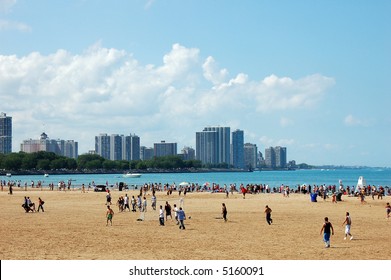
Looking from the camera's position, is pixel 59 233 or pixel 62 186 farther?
pixel 62 186

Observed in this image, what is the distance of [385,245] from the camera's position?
25.2m

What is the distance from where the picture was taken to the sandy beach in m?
22.2

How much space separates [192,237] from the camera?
27.7 m

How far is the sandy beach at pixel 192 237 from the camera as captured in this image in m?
22.2

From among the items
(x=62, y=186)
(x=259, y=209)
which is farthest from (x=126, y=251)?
(x=62, y=186)

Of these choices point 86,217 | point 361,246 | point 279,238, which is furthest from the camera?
point 86,217

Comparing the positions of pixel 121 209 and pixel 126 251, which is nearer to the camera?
pixel 126 251

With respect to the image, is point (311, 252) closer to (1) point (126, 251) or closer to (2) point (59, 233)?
(1) point (126, 251)

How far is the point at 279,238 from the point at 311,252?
434 centimetres

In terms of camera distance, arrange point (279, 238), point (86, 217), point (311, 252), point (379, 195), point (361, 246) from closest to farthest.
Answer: point (311, 252), point (361, 246), point (279, 238), point (86, 217), point (379, 195)

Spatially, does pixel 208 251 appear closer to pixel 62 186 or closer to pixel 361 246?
pixel 361 246

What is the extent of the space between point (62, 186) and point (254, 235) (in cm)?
6053

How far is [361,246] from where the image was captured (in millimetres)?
24812
